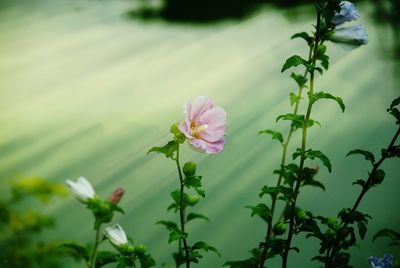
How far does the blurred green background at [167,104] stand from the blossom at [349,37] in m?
1.02

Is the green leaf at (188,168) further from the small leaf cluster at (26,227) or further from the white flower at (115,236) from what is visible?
the small leaf cluster at (26,227)

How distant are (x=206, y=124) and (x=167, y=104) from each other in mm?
1655

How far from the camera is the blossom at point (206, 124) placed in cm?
48

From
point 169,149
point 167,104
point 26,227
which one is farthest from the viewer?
point 167,104

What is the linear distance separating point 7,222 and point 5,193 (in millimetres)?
853

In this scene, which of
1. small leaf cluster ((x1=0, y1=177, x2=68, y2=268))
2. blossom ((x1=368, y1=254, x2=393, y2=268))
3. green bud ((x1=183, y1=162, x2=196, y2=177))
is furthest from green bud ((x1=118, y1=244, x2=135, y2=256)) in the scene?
small leaf cluster ((x1=0, y1=177, x2=68, y2=268))

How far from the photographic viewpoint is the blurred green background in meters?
1.69

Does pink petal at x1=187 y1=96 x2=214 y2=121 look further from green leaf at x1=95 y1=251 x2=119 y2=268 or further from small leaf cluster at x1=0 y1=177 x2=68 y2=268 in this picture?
small leaf cluster at x1=0 y1=177 x2=68 y2=268

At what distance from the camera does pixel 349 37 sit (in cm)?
55

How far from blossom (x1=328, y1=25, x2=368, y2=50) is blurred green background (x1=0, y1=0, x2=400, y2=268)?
1023 millimetres

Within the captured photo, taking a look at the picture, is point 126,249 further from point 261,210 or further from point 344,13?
point 344,13

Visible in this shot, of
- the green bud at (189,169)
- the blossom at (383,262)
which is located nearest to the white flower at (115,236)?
the green bud at (189,169)

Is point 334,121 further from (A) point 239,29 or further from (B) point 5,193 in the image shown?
(B) point 5,193

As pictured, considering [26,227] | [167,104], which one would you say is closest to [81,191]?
[26,227]
